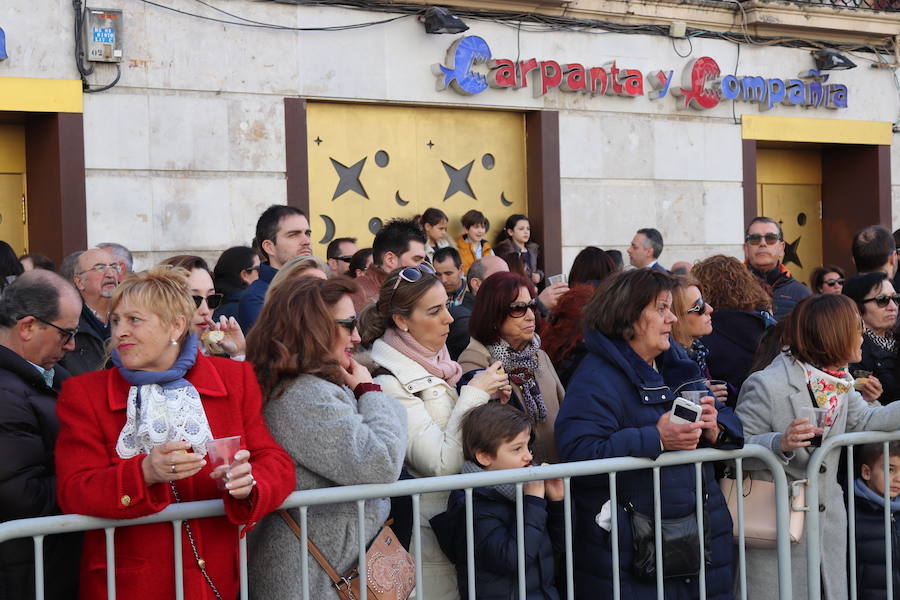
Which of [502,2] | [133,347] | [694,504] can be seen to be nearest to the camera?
[133,347]

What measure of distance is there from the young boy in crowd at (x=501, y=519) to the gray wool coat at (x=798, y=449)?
3.37 ft

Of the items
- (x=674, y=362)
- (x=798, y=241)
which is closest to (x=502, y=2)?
(x=798, y=241)

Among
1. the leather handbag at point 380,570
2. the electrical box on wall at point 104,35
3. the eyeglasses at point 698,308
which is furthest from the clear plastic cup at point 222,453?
the electrical box on wall at point 104,35

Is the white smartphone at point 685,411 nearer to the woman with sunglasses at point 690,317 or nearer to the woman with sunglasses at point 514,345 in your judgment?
the woman with sunglasses at point 514,345

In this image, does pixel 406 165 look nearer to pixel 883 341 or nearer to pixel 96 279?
pixel 96 279

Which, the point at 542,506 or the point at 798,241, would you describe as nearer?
the point at 542,506

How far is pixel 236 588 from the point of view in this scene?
12.1 ft

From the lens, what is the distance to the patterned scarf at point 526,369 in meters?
4.87

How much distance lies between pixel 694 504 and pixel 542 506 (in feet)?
2.21

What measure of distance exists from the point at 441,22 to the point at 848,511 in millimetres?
7042

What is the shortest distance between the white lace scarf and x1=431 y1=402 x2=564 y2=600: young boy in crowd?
3.50 feet

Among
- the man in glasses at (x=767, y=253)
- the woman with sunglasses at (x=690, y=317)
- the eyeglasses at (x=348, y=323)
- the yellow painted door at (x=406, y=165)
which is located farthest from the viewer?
the yellow painted door at (x=406, y=165)

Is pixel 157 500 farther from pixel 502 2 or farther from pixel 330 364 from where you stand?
pixel 502 2

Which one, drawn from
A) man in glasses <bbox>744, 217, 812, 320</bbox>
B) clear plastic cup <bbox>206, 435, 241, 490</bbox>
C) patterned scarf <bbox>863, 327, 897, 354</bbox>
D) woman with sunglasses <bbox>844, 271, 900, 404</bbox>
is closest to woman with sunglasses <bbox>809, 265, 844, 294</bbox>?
man in glasses <bbox>744, 217, 812, 320</bbox>
